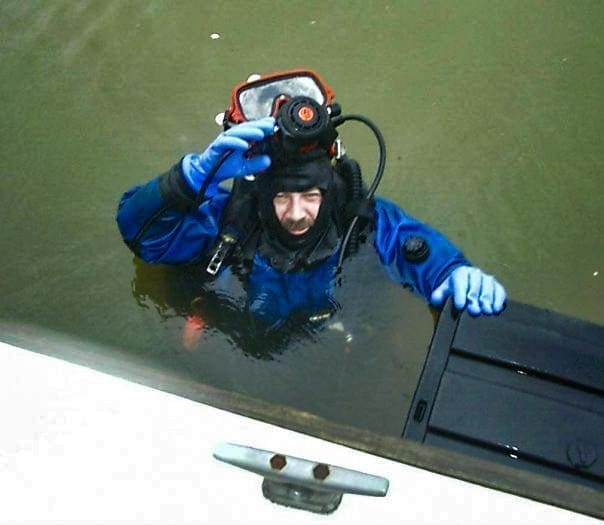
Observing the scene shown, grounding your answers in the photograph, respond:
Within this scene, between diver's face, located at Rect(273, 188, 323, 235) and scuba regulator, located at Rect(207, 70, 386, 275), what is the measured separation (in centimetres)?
11

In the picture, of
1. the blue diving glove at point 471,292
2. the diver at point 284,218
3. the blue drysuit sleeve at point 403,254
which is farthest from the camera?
the blue drysuit sleeve at point 403,254

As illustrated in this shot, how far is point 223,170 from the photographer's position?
2.11 meters

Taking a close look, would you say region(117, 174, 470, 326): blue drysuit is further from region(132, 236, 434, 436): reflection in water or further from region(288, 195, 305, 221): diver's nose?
region(288, 195, 305, 221): diver's nose

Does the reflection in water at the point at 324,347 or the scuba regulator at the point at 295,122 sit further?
the reflection in water at the point at 324,347

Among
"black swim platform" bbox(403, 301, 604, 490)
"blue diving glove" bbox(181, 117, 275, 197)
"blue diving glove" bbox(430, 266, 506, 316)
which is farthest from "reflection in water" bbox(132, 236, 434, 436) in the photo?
"black swim platform" bbox(403, 301, 604, 490)

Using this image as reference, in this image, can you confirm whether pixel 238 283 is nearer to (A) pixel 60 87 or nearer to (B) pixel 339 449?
(A) pixel 60 87

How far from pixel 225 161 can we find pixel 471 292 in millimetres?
744

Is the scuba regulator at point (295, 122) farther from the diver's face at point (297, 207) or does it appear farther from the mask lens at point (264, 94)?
the diver's face at point (297, 207)

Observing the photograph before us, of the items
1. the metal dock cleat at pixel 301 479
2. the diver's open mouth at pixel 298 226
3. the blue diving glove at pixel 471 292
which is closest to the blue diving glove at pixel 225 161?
the diver's open mouth at pixel 298 226

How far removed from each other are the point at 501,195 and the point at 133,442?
2403 millimetres

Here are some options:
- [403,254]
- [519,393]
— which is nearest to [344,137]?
[403,254]

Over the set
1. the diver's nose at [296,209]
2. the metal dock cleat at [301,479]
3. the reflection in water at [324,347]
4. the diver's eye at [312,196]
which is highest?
the diver's eye at [312,196]

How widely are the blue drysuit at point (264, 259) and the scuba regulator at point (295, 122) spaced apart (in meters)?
0.10

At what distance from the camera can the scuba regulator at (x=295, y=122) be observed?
6.72ft
